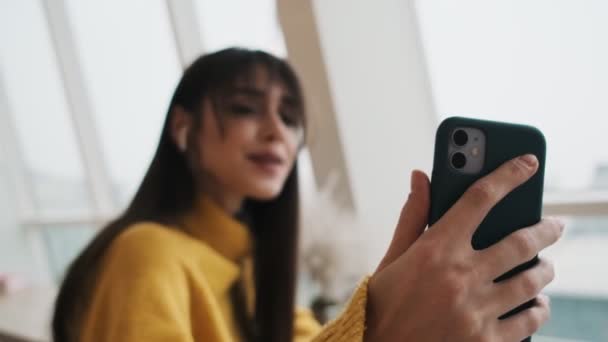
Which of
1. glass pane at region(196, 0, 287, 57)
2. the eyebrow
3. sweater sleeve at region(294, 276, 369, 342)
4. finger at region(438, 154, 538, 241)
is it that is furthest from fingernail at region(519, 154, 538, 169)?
glass pane at region(196, 0, 287, 57)

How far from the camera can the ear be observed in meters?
0.69

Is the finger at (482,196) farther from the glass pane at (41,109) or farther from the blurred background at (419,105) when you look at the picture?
the glass pane at (41,109)

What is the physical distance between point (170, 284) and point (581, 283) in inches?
29.2

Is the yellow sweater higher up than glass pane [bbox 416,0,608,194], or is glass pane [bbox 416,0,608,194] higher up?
glass pane [bbox 416,0,608,194]

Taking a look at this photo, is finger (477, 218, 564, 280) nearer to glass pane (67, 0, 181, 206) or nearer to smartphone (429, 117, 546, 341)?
smartphone (429, 117, 546, 341)

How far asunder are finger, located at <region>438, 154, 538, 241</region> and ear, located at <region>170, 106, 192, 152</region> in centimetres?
49

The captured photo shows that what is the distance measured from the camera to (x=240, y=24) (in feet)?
4.36

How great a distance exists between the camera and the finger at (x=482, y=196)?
0.90 ft

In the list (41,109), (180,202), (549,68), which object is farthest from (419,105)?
(41,109)

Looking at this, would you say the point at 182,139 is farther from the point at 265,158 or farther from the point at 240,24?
the point at 240,24

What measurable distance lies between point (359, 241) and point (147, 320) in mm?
533

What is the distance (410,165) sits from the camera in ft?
2.71

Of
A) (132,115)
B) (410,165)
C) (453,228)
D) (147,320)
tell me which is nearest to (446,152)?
(453,228)

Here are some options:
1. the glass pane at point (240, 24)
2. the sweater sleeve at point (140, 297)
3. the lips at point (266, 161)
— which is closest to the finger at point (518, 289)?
the sweater sleeve at point (140, 297)
